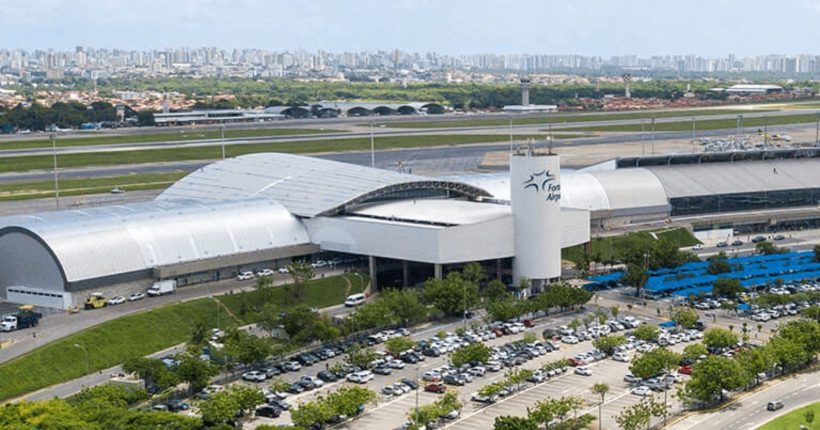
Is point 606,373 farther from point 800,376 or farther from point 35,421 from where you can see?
point 35,421

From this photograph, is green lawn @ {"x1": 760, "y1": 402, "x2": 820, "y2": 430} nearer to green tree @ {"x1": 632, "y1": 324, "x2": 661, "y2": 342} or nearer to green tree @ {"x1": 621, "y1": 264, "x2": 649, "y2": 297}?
green tree @ {"x1": 632, "y1": 324, "x2": 661, "y2": 342}

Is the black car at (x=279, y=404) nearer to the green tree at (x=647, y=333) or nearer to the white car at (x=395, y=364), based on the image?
the white car at (x=395, y=364)

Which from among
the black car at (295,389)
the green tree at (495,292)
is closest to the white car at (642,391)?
the black car at (295,389)

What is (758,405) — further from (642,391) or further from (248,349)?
(248,349)

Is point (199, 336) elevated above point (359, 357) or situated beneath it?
elevated above

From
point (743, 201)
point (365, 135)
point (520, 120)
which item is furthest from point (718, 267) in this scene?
point (520, 120)

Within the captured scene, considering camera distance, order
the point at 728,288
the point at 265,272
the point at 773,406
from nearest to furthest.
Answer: the point at 773,406 → the point at 728,288 → the point at 265,272
